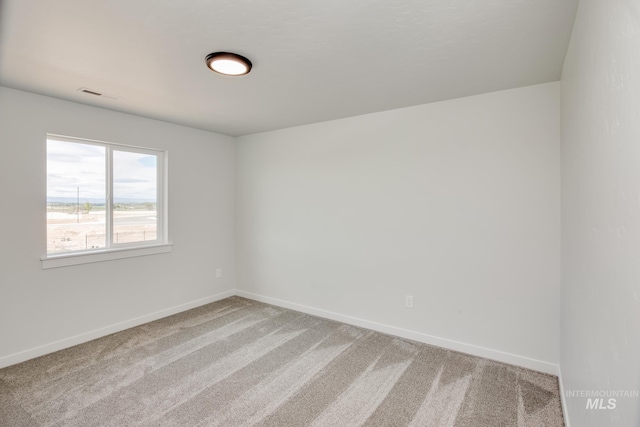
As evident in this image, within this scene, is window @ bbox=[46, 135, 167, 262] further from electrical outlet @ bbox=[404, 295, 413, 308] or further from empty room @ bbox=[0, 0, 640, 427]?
electrical outlet @ bbox=[404, 295, 413, 308]

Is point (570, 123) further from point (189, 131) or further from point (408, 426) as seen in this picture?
point (189, 131)

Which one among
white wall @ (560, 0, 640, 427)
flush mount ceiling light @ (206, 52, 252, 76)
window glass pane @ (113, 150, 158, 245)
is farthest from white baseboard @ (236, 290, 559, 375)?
flush mount ceiling light @ (206, 52, 252, 76)

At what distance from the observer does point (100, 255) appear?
10.5ft

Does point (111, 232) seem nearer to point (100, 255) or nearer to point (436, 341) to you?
point (100, 255)

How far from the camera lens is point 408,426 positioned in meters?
1.93

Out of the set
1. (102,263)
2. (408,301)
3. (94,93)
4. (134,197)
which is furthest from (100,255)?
(408,301)

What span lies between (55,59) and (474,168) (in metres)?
3.32

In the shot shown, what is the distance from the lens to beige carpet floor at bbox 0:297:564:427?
201cm

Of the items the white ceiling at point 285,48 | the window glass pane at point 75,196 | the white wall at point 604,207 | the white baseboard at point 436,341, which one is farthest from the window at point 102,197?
the white wall at point 604,207

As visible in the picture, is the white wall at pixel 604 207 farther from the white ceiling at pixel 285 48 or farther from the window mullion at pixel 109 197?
the window mullion at pixel 109 197

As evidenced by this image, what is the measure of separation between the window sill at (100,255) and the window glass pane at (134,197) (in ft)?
0.57

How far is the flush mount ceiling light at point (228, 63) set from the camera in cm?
201

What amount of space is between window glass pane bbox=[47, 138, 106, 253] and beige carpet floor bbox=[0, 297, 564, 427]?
1057 mm

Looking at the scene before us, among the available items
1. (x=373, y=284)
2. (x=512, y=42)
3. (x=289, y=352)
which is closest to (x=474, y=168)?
(x=512, y=42)
